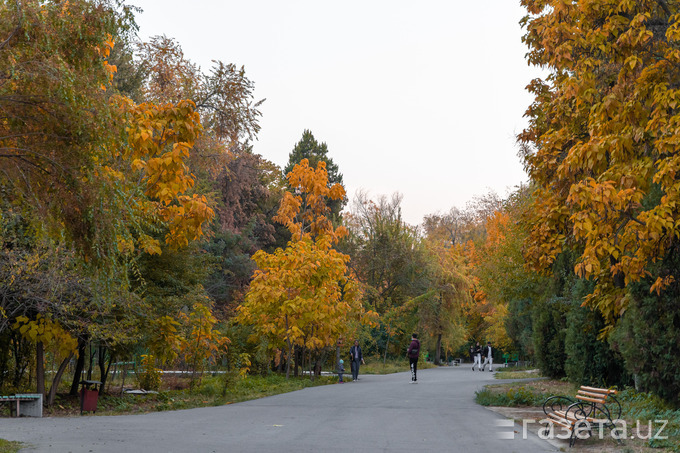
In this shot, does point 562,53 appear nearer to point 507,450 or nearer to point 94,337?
point 507,450

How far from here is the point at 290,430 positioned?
1080cm

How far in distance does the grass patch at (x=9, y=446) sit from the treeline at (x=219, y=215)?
217cm

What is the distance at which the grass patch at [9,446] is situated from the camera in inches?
328

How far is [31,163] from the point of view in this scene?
22.2ft

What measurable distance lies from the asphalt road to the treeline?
2054mm

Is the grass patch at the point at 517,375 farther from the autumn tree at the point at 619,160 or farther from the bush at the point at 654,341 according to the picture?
the bush at the point at 654,341

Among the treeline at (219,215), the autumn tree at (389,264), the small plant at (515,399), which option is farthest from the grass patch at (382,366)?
the small plant at (515,399)

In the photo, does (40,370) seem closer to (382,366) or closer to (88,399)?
(88,399)

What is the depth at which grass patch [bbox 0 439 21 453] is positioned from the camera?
8.34 m

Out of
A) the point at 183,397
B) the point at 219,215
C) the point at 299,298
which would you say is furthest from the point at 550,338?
the point at 219,215

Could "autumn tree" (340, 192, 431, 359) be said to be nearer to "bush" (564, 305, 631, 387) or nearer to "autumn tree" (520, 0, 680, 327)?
"bush" (564, 305, 631, 387)

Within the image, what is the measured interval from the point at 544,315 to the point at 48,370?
17850 mm

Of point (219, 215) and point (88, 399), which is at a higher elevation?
point (219, 215)

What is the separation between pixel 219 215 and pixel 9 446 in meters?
26.9
